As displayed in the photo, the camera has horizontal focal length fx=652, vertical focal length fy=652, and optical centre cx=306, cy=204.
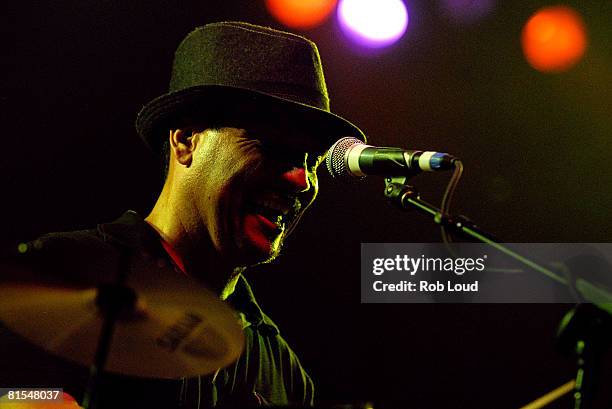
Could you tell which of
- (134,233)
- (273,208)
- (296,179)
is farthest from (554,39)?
(134,233)

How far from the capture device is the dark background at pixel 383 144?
106 inches

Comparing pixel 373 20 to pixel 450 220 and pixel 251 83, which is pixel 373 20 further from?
pixel 450 220

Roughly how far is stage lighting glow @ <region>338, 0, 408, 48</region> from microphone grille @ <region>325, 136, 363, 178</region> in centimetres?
156

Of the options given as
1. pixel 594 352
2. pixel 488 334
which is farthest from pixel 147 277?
pixel 488 334

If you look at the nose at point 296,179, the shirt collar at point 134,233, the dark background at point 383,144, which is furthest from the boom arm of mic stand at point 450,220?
the dark background at point 383,144

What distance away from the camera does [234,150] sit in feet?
7.90

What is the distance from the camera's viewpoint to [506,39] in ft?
11.2

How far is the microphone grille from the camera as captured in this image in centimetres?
182

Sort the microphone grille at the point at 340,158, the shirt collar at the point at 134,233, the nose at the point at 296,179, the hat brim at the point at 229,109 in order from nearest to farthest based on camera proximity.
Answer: the microphone grille at the point at 340,158, the shirt collar at the point at 134,233, the hat brim at the point at 229,109, the nose at the point at 296,179

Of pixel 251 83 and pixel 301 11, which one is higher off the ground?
pixel 301 11

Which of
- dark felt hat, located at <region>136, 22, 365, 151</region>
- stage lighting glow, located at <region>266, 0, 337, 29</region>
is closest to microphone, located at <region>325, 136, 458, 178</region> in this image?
dark felt hat, located at <region>136, 22, 365, 151</region>

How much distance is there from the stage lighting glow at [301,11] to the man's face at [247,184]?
3.24 ft

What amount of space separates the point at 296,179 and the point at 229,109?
0.36 metres

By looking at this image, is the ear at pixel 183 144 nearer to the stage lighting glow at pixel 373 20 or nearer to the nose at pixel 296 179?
the nose at pixel 296 179
